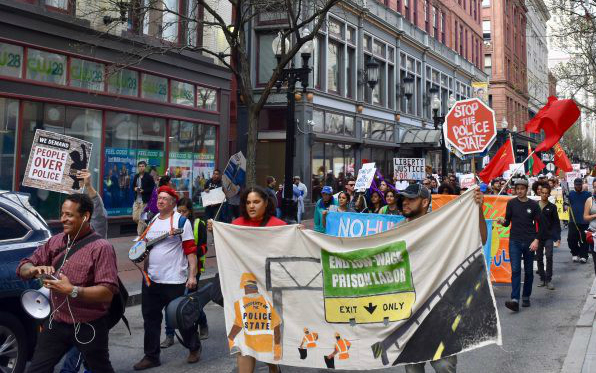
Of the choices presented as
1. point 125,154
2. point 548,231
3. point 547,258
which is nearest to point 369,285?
point 548,231

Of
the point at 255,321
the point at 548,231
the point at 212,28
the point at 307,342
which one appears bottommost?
the point at 307,342

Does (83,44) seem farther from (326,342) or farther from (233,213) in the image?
(326,342)

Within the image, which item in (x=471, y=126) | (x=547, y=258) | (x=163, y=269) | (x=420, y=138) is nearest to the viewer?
(x=163, y=269)

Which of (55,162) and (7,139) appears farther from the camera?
(7,139)

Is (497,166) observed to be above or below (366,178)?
above

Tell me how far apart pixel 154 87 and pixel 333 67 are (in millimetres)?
11376

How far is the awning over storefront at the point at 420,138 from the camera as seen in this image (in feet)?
112

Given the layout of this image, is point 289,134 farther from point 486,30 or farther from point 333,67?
point 486,30

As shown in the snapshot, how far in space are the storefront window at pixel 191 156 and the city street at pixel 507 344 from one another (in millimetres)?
10209

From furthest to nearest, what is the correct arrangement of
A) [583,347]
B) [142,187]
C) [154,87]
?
1. [154,87]
2. [142,187]
3. [583,347]

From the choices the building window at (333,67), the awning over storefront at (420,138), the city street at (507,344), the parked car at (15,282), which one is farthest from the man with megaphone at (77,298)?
the awning over storefront at (420,138)

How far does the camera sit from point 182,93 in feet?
63.4

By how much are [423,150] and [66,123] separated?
26826 mm

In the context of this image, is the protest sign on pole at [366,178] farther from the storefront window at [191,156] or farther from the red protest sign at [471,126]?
the storefront window at [191,156]
